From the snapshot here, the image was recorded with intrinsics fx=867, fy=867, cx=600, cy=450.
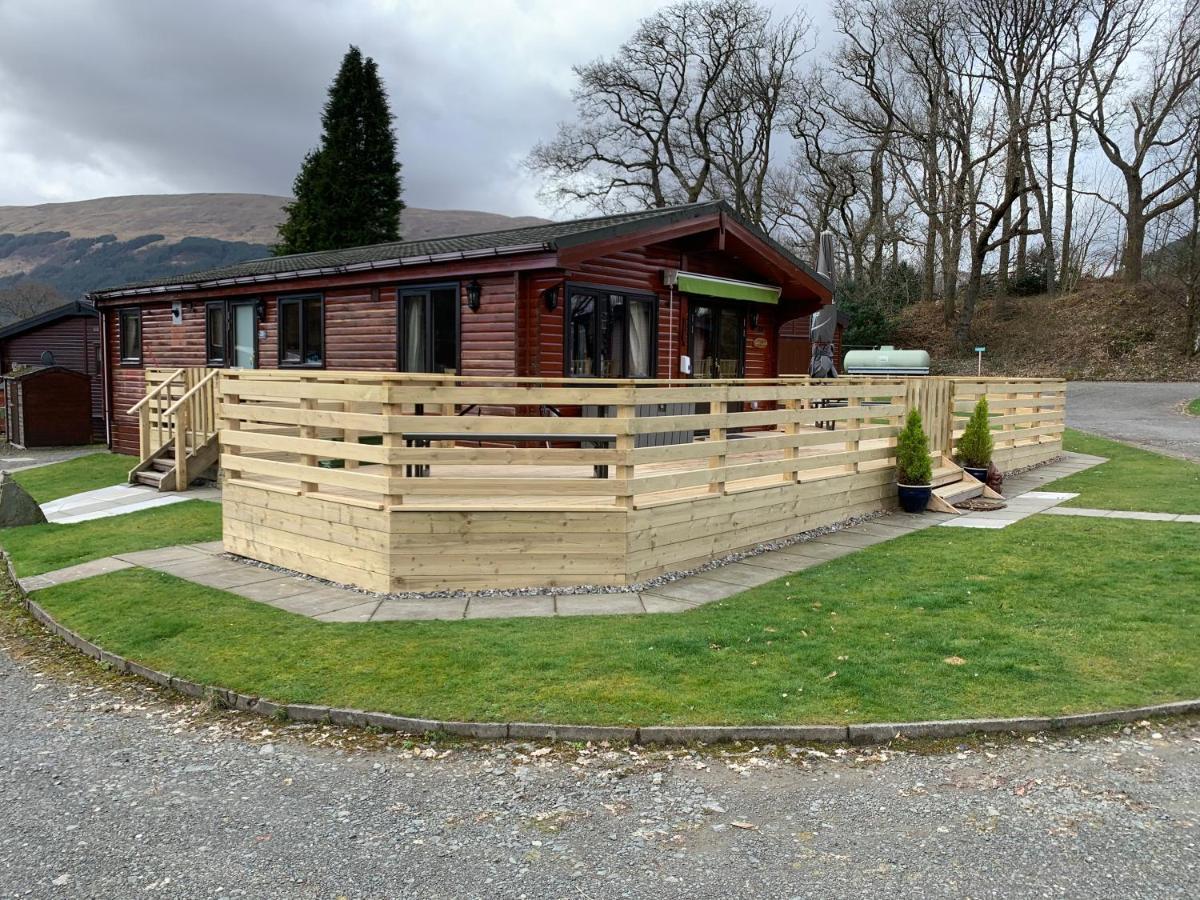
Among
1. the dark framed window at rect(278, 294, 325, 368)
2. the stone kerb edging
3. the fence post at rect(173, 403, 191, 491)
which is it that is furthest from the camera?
the dark framed window at rect(278, 294, 325, 368)

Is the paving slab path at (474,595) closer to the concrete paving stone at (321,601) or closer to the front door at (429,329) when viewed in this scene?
the concrete paving stone at (321,601)

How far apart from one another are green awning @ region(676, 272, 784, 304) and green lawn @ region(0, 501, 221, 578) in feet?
23.1

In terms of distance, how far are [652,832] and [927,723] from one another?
1586mm

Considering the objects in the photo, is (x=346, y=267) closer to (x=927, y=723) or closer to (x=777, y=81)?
(x=927, y=723)

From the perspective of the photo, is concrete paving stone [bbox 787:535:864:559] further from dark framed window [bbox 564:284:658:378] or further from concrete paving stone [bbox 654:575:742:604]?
dark framed window [bbox 564:284:658:378]

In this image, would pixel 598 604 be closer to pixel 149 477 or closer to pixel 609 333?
pixel 609 333

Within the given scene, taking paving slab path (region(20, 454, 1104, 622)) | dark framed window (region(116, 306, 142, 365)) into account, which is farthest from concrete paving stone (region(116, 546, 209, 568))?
dark framed window (region(116, 306, 142, 365))

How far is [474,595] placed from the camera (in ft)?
21.1

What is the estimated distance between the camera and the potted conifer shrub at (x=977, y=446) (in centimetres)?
1130

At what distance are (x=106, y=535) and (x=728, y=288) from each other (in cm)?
908

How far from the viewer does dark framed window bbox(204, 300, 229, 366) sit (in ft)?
51.3

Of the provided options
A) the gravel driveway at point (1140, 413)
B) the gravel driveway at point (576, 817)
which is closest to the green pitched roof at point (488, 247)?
the gravel driveway at point (576, 817)

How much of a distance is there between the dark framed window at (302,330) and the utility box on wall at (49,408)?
9407 mm

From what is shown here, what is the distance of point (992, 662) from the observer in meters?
4.93
